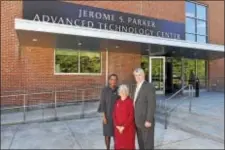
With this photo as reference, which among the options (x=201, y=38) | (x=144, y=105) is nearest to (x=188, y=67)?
(x=201, y=38)

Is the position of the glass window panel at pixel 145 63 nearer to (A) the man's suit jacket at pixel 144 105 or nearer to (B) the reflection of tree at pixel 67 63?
(B) the reflection of tree at pixel 67 63

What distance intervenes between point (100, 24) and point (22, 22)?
5.34 m

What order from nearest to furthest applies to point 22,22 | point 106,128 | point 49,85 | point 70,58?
point 106,128 → point 22,22 → point 49,85 → point 70,58

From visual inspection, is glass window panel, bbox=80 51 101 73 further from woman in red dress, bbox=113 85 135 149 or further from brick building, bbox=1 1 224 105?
woman in red dress, bbox=113 85 135 149

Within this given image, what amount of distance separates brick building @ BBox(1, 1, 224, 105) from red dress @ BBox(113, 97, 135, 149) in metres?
4.96

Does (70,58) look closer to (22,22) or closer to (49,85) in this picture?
(49,85)

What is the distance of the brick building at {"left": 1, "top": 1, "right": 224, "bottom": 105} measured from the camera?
411 inches

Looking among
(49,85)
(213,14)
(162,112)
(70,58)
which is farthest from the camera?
(213,14)

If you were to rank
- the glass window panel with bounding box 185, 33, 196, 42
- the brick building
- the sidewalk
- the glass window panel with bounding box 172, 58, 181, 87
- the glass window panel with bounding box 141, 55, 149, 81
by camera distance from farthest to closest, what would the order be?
the glass window panel with bounding box 185, 33, 196, 42 < the glass window panel with bounding box 172, 58, 181, 87 < the glass window panel with bounding box 141, 55, 149, 81 < the brick building < the sidewalk

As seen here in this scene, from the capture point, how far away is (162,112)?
9.80 m

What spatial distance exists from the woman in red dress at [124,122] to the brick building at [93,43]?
4897 millimetres

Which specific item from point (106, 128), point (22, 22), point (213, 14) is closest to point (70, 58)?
point (22, 22)

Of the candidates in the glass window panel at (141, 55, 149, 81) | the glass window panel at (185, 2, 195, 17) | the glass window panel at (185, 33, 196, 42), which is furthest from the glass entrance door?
the glass window panel at (185, 2, 195, 17)

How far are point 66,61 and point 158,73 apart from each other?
19.3 feet
